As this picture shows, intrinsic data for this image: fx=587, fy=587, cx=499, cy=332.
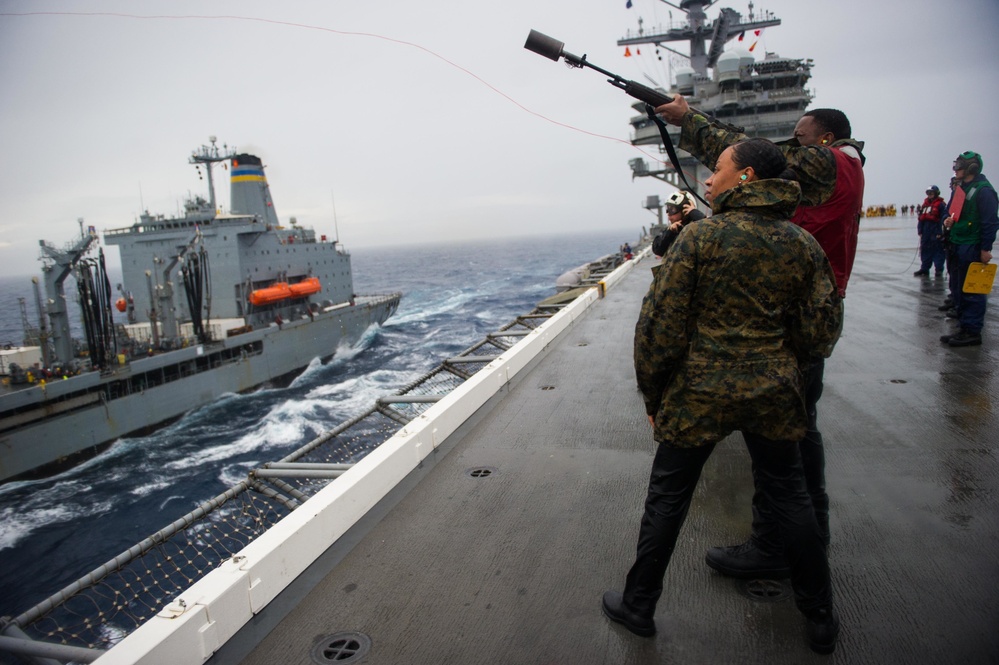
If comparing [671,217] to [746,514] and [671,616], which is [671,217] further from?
[671,616]

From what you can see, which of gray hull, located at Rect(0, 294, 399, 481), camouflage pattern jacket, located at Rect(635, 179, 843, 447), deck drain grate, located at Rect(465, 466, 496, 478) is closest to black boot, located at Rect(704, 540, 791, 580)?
camouflage pattern jacket, located at Rect(635, 179, 843, 447)

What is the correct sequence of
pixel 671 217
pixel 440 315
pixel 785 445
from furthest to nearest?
1. pixel 440 315
2. pixel 671 217
3. pixel 785 445

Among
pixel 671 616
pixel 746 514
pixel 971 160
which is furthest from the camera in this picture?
pixel 971 160

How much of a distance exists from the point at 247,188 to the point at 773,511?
34.2 meters

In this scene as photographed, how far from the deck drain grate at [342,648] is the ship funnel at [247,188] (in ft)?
107

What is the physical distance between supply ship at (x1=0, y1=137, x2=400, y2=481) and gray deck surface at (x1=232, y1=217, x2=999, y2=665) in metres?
18.7

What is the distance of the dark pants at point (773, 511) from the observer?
7.06 ft

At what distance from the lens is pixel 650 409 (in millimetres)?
2256

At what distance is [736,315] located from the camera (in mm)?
2053

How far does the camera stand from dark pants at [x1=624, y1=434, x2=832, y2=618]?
7.06ft

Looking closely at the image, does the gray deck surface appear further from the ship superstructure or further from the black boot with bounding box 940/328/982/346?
the ship superstructure

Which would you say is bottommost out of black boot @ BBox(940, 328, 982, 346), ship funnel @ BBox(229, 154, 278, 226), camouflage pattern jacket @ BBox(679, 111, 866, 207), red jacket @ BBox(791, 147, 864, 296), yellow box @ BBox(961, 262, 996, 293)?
black boot @ BBox(940, 328, 982, 346)

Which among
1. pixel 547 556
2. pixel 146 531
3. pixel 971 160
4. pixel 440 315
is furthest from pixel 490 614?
pixel 440 315

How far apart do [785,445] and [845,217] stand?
4.04 ft
